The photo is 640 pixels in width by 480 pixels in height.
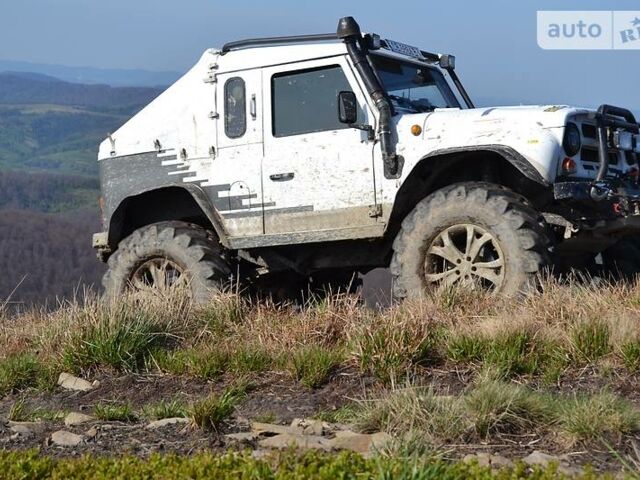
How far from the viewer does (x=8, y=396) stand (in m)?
7.64

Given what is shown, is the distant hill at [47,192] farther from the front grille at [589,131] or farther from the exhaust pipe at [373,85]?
the front grille at [589,131]

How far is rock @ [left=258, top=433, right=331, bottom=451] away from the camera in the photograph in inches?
210

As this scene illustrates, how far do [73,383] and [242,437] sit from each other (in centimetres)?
233

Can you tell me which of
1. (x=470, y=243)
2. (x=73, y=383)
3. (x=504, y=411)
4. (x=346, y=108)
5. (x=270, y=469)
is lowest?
(x=73, y=383)

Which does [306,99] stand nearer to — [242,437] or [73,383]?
[73,383]

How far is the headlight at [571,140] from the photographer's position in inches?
353

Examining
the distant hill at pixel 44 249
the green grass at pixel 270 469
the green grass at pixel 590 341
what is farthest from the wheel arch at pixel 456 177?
the distant hill at pixel 44 249

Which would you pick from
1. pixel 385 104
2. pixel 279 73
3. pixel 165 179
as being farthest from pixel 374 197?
pixel 165 179

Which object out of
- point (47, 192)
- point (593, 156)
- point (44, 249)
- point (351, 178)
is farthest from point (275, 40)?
point (47, 192)

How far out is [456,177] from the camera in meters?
9.77

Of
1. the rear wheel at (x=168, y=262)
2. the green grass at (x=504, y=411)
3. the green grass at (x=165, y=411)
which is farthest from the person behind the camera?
the rear wheel at (x=168, y=262)

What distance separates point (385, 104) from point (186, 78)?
7.75ft

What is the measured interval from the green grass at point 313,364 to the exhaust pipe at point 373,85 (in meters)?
2.65

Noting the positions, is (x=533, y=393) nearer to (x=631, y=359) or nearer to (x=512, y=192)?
(x=631, y=359)
